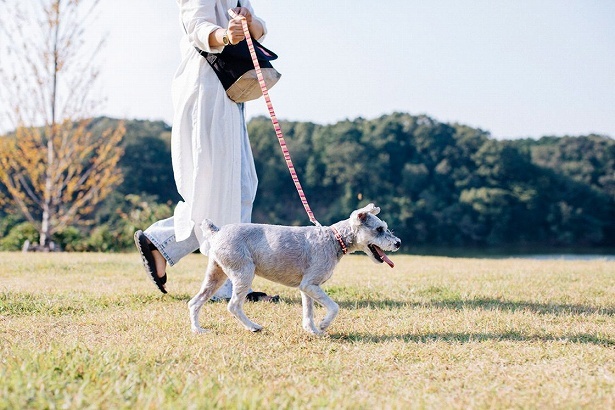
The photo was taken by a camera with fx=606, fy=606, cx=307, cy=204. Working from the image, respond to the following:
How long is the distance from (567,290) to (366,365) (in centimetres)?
371

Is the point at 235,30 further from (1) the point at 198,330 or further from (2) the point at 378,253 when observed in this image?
(1) the point at 198,330

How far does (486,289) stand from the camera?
19.7ft

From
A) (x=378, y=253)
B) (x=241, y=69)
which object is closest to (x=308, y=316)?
(x=378, y=253)

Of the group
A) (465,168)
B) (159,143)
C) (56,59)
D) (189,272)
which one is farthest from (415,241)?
(189,272)

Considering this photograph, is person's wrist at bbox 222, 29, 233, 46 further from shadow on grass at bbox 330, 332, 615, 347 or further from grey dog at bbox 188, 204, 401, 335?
shadow on grass at bbox 330, 332, 615, 347

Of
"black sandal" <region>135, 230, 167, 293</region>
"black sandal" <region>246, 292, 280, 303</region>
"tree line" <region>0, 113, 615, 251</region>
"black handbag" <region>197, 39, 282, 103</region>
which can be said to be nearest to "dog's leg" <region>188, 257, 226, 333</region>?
"black sandal" <region>246, 292, 280, 303</region>

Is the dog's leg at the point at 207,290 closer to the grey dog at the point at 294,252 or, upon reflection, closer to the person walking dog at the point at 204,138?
the grey dog at the point at 294,252

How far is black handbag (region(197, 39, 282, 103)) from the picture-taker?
4531 millimetres

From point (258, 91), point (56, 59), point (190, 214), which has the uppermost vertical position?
point (56, 59)

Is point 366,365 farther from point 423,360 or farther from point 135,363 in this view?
point 135,363

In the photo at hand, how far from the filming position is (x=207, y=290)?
3980 millimetres

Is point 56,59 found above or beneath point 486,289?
above

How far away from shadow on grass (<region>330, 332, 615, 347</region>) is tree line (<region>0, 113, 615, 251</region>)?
1288 inches

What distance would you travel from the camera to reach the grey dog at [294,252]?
3758 mm
